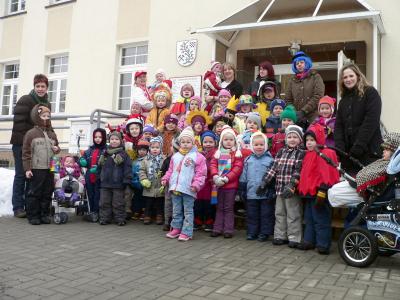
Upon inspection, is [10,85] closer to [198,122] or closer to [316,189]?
[198,122]

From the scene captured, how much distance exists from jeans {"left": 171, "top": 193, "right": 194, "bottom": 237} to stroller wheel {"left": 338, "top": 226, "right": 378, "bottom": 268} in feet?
6.57

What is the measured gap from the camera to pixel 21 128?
7.16m

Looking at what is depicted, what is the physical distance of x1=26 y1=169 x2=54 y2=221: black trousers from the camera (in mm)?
6578

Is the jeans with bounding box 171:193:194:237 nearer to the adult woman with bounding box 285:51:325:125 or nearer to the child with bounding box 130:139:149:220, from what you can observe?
the child with bounding box 130:139:149:220

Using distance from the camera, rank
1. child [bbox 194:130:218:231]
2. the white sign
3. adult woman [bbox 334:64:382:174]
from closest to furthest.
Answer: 1. adult woman [bbox 334:64:382:174]
2. child [bbox 194:130:218:231]
3. the white sign

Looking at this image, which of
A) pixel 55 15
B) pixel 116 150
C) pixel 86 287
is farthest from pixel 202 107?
pixel 55 15

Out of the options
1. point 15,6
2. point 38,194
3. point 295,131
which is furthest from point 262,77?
point 15,6

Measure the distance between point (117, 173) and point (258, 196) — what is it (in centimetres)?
225

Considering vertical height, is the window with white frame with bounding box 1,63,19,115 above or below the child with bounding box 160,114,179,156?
above

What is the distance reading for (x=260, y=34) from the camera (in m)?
10.3

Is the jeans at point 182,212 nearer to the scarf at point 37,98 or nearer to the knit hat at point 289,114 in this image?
the knit hat at point 289,114

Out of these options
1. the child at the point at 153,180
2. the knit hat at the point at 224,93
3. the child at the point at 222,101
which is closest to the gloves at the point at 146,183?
the child at the point at 153,180

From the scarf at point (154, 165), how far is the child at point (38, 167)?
1.50 metres

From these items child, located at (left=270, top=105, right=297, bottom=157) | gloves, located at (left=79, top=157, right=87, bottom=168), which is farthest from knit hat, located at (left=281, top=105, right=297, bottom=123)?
gloves, located at (left=79, top=157, right=87, bottom=168)
